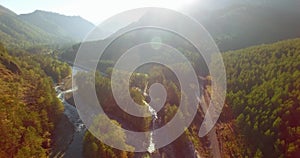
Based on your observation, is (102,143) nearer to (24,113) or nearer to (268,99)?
(24,113)

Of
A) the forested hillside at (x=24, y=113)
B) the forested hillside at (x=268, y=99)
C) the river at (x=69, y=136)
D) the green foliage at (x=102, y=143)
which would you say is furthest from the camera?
the forested hillside at (x=268, y=99)

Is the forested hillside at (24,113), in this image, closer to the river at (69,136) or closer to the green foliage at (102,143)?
the river at (69,136)

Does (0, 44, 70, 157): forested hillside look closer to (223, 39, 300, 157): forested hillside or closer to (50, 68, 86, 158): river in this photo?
(50, 68, 86, 158): river

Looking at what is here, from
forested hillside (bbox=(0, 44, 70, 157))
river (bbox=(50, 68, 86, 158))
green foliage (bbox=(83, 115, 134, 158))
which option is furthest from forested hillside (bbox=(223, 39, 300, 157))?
forested hillside (bbox=(0, 44, 70, 157))

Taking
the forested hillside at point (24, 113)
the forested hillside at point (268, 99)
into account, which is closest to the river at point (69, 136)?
the forested hillside at point (24, 113)

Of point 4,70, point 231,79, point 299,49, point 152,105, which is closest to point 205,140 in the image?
point 152,105

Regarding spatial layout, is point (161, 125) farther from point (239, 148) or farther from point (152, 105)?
point (239, 148)
